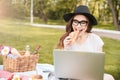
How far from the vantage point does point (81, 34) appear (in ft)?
7.18

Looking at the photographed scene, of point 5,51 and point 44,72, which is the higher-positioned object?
point 5,51

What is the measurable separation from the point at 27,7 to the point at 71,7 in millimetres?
1096

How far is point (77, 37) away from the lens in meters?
2.16

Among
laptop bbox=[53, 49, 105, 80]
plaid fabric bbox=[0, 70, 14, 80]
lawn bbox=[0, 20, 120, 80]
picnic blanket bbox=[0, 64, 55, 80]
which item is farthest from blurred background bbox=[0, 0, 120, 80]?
laptop bbox=[53, 49, 105, 80]

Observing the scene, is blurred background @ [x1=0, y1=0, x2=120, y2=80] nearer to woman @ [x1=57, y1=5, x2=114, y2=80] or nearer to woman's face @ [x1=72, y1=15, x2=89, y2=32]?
woman @ [x1=57, y1=5, x2=114, y2=80]

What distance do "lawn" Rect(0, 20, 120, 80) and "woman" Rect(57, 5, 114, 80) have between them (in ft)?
12.6

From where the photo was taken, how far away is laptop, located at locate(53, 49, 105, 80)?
163 centimetres

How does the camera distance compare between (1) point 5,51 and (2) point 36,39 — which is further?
(2) point 36,39

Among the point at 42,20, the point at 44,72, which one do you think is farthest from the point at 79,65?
the point at 42,20

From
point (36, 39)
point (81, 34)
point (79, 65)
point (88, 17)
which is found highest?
point (88, 17)

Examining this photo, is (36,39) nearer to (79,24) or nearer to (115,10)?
(115,10)

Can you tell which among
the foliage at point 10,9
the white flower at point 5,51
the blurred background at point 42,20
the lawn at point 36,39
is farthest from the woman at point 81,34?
the foliage at point 10,9

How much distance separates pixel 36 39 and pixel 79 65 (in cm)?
592

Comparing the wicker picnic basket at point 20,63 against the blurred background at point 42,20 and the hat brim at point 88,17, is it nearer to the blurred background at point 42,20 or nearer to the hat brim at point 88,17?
the hat brim at point 88,17
